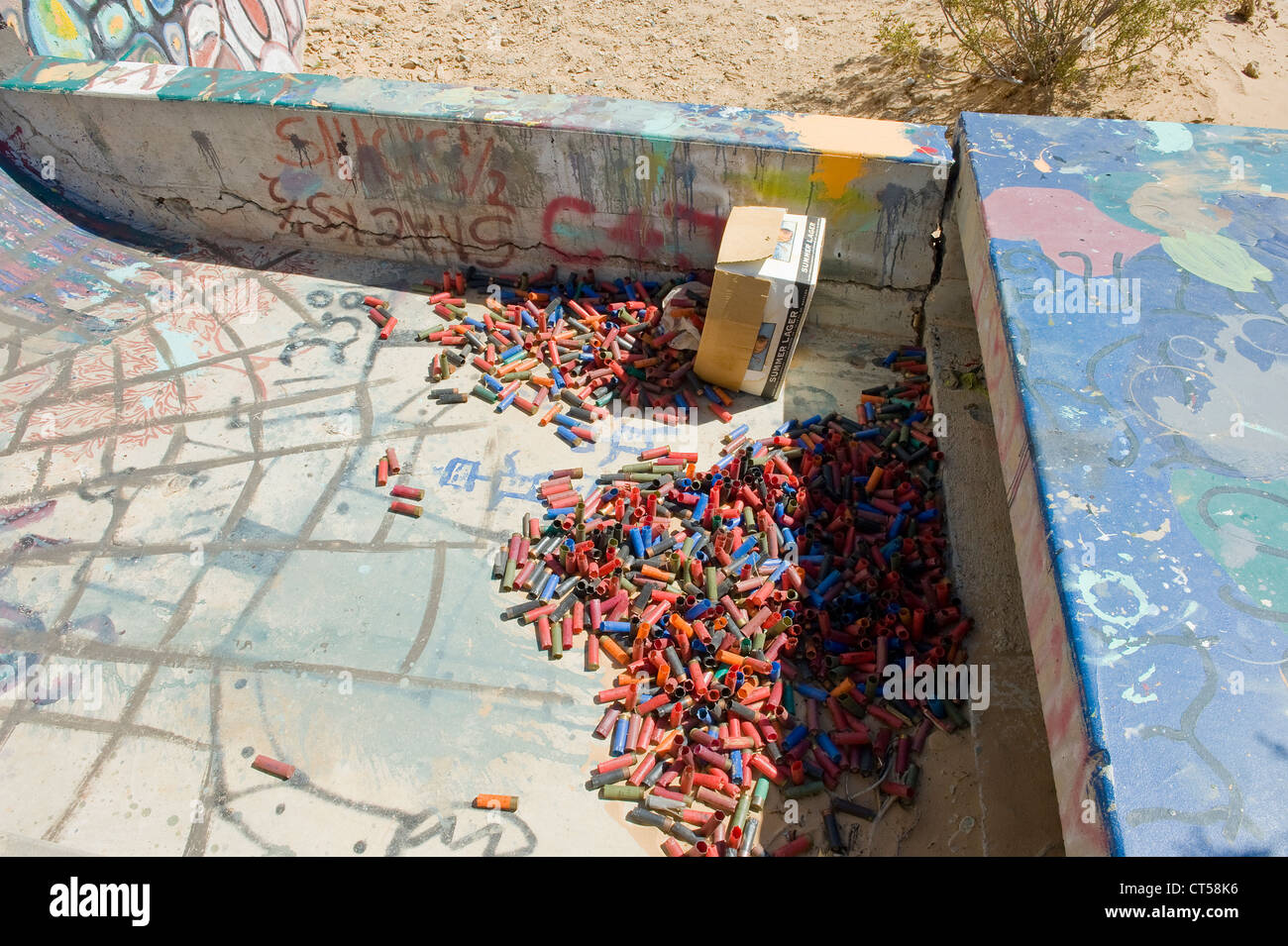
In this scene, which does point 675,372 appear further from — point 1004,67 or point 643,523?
point 1004,67

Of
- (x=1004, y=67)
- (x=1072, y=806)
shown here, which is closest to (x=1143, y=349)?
(x=1072, y=806)

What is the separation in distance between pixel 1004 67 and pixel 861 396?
6085 mm

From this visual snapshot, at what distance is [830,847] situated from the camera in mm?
4871

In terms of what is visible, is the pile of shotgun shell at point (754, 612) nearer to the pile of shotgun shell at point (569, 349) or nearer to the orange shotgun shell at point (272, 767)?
the pile of shotgun shell at point (569, 349)

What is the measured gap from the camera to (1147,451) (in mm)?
4301

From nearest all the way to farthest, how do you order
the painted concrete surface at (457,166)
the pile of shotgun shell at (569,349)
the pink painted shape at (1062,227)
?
the pink painted shape at (1062,227) < the painted concrete surface at (457,166) < the pile of shotgun shell at (569,349)

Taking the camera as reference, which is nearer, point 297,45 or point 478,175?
point 478,175

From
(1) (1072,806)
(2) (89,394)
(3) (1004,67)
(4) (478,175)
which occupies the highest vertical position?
(3) (1004,67)

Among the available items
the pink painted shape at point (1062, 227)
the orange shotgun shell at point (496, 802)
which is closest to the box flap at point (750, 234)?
the pink painted shape at point (1062, 227)

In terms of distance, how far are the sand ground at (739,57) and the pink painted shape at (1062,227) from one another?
5.32 meters

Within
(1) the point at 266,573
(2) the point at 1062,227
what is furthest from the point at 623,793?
(2) the point at 1062,227

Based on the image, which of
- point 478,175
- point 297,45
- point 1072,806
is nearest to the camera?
point 1072,806

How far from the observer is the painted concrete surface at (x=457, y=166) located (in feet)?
24.1

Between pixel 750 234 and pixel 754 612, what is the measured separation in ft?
10.4
